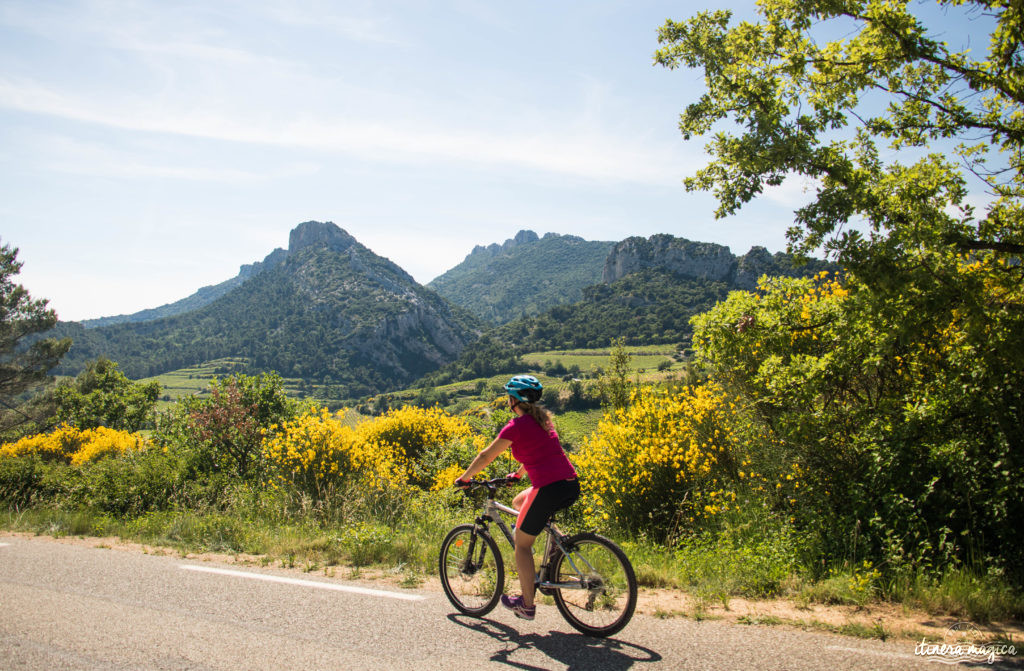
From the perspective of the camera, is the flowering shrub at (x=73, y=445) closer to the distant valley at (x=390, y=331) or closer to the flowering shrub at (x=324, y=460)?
the flowering shrub at (x=324, y=460)

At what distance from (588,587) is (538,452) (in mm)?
1117

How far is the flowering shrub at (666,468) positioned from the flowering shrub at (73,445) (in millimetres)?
19979

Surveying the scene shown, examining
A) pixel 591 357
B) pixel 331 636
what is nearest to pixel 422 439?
pixel 331 636

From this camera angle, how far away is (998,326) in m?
5.11

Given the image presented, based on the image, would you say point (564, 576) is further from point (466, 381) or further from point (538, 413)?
point (466, 381)

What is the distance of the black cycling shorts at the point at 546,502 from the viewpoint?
4.47 metres

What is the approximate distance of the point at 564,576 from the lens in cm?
456

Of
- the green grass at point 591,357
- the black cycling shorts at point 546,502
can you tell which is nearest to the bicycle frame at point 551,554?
the black cycling shorts at point 546,502

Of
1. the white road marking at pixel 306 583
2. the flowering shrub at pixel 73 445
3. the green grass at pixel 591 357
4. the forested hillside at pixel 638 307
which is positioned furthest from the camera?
the forested hillside at pixel 638 307

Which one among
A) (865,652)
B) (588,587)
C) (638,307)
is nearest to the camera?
(865,652)

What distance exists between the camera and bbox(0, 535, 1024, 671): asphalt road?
12.5 feet

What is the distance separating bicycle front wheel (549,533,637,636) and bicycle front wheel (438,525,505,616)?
70 cm

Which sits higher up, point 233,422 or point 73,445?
point 233,422

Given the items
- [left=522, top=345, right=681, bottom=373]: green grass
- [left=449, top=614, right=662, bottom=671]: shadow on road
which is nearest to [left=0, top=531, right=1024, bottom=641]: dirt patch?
[left=449, top=614, right=662, bottom=671]: shadow on road
